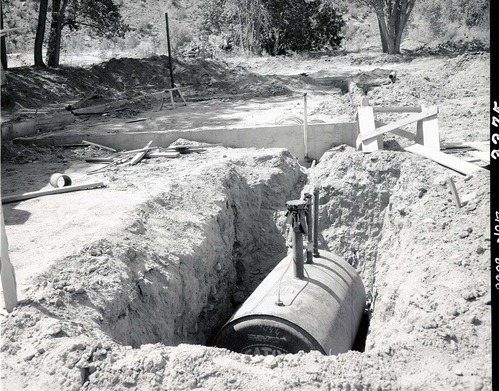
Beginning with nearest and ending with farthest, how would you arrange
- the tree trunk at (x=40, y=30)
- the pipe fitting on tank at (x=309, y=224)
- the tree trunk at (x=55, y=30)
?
1. the pipe fitting on tank at (x=309, y=224)
2. the tree trunk at (x=40, y=30)
3. the tree trunk at (x=55, y=30)

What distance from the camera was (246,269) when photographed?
9.62 meters

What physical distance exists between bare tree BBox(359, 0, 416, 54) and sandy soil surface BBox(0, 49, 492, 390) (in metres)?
14.5

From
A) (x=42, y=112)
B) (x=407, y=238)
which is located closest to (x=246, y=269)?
(x=407, y=238)

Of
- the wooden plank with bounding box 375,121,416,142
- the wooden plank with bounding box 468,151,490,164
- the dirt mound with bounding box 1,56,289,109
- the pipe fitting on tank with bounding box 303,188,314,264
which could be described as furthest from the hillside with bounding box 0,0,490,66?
the pipe fitting on tank with bounding box 303,188,314,264

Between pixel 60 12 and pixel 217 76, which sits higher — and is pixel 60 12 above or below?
above

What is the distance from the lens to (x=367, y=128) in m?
11.5

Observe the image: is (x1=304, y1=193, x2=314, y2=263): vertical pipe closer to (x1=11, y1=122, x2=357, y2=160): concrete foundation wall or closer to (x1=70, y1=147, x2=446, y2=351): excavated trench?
(x1=70, y1=147, x2=446, y2=351): excavated trench

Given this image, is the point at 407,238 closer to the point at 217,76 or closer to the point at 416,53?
the point at 217,76

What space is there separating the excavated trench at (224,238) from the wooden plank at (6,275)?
807mm

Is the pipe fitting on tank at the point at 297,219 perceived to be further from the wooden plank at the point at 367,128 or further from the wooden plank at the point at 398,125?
the wooden plank at the point at 398,125

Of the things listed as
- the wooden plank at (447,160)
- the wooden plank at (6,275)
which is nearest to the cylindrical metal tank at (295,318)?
the wooden plank at (6,275)

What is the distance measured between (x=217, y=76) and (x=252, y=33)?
710cm

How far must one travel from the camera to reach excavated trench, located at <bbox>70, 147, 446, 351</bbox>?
21.6ft

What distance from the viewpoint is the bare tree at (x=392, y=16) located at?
89.0 ft
